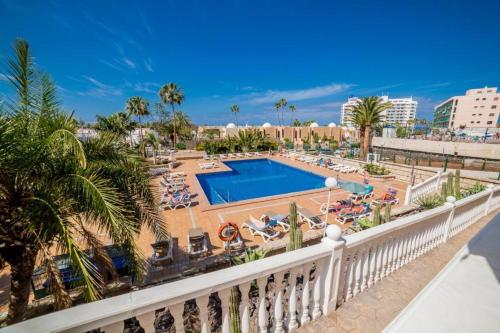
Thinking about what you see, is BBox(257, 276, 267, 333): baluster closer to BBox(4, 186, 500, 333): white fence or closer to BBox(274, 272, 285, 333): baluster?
BBox(4, 186, 500, 333): white fence

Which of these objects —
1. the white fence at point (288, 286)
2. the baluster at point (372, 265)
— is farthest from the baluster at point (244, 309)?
the baluster at point (372, 265)

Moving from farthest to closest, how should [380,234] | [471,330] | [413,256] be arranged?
[413,256], [380,234], [471,330]

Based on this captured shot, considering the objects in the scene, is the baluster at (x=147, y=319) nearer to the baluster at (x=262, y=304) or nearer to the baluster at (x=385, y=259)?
the baluster at (x=262, y=304)

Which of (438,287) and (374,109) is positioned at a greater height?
(374,109)

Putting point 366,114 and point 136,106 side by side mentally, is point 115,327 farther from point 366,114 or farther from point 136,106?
point 136,106

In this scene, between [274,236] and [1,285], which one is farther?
[274,236]

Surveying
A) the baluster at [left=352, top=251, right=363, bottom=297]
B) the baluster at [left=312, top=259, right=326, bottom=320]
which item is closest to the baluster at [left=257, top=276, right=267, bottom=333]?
the baluster at [left=312, top=259, right=326, bottom=320]

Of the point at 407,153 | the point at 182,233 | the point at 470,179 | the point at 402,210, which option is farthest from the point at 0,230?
the point at 407,153

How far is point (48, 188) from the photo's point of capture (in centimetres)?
273

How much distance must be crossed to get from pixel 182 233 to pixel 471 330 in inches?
324

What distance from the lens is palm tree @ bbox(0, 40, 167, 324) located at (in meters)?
2.49

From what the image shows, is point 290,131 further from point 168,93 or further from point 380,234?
point 380,234

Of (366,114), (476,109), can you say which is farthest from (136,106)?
(476,109)

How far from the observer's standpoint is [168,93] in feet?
95.7
